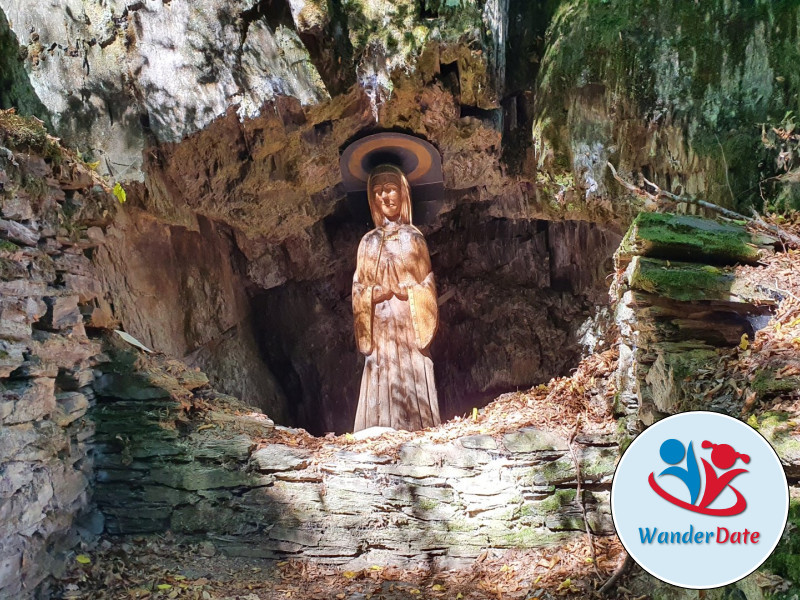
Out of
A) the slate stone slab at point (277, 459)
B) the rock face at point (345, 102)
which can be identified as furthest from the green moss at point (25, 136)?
the slate stone slab at point (277, 459)

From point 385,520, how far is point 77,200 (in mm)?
2916

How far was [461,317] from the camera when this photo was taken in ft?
27.8

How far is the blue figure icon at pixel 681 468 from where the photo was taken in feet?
7.29

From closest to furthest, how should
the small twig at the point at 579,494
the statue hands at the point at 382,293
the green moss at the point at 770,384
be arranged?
the green moss at the point at 770,384
the small twig at the point at 579,494
the statue hands at the point at 382,293

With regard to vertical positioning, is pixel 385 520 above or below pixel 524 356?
below

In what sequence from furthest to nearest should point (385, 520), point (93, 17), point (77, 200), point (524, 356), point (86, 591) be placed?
1. point (524, 356)
2. point (93, 17)
3. point (77, 200)
4. point (385, 520)
5. point (86, 591)

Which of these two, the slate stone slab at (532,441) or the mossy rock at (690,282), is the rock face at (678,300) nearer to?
the mossy rock at (690,282)

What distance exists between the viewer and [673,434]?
2326 millimetres

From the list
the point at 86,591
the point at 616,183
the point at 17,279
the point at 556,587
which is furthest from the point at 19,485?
the point at 616,183

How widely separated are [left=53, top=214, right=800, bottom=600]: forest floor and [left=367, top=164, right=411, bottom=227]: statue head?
8.25 feet

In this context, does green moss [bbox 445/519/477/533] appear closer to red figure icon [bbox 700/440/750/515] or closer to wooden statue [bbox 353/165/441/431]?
wooden statue [bbox 353/165/441/431]

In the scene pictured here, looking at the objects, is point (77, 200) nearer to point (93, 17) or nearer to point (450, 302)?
point (93, 17)

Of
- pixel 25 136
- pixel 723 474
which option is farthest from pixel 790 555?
pixel 25 136
